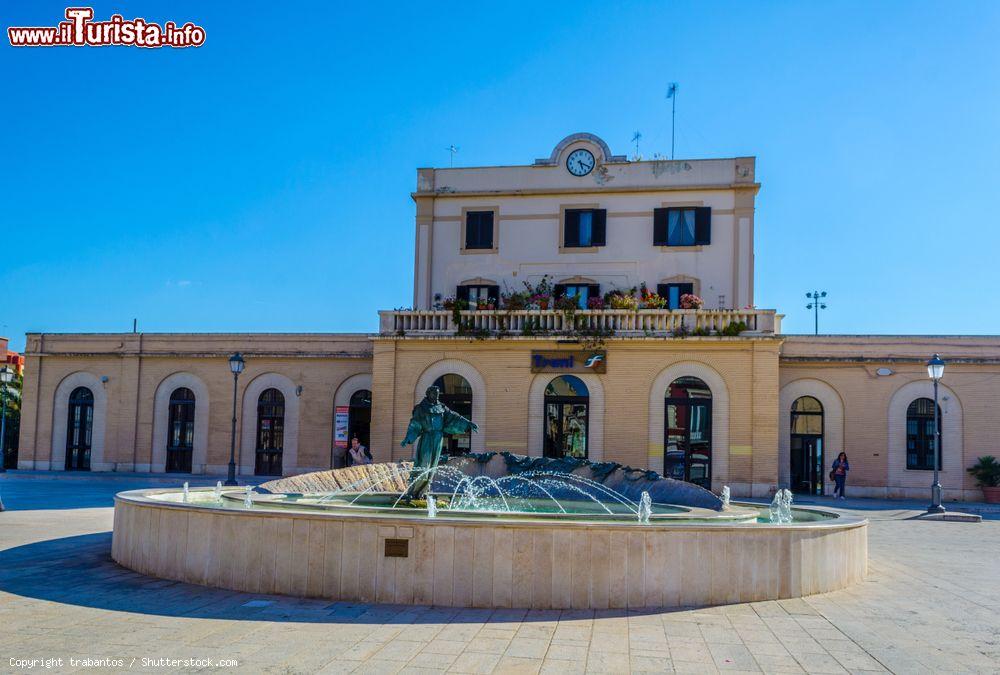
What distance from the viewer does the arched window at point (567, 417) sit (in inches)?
1062

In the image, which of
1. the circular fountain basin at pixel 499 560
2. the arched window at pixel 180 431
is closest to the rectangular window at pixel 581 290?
the arched window at pixel 180 431

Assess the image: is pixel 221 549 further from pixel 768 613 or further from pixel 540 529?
pixel 768 613

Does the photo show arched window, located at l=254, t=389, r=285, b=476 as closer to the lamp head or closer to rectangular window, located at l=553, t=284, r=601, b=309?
rectangular window, located at l=553, t=284, r=601, b=309

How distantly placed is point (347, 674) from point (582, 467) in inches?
386

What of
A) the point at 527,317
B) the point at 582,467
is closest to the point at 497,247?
the point at 527,317

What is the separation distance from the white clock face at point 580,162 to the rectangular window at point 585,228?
1427 mm

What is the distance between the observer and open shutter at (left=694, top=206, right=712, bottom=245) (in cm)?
→ 2962

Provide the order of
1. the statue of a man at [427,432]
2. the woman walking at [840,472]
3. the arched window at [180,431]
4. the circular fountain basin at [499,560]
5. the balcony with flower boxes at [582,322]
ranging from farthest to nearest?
the arched window at [180,431]
the woman walking at [840,472]
the balcony with flower boxes at [582,322]
the statue of a man at [427,432]
the circular fountain basin at [499,560]

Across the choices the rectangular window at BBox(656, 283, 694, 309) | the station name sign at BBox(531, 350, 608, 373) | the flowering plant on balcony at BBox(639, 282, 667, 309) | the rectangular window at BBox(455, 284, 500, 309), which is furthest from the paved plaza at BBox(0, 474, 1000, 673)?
the rectangular window at BBox(455, 284, 500, 309)

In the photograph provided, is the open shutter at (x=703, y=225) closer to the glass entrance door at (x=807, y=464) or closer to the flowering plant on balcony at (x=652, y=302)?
the flowering plant on balcony at (x=652, y=302)

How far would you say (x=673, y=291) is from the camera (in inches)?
1177

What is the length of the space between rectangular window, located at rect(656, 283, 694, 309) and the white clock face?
4.94m

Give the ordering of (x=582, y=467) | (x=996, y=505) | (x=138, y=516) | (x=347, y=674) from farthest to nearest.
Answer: (x=996, y=505)
(x=582, y=467)
(x=138, y=516)
(x=347, y=674)

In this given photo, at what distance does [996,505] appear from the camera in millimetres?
25688
